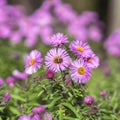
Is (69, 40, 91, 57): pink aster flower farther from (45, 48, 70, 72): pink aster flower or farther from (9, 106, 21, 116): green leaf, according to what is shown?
(9, 106, 21, 116): green leaf

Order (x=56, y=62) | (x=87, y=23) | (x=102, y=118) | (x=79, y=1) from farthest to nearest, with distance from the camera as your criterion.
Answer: (x=79, y=1) < (x=87, y=23) < (x=102, y=118) < (x=56, y=62)

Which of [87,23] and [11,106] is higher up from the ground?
[87,23]

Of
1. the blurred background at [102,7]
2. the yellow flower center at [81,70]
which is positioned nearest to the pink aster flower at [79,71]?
the yellow flower center at [81,70]

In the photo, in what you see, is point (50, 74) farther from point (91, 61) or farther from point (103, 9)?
point (103, 9)

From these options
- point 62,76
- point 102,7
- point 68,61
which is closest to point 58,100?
point 62,76

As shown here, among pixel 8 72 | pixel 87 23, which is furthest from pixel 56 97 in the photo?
pixel 87 23

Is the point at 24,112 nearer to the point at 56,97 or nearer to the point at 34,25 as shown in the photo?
the point at 56,97
